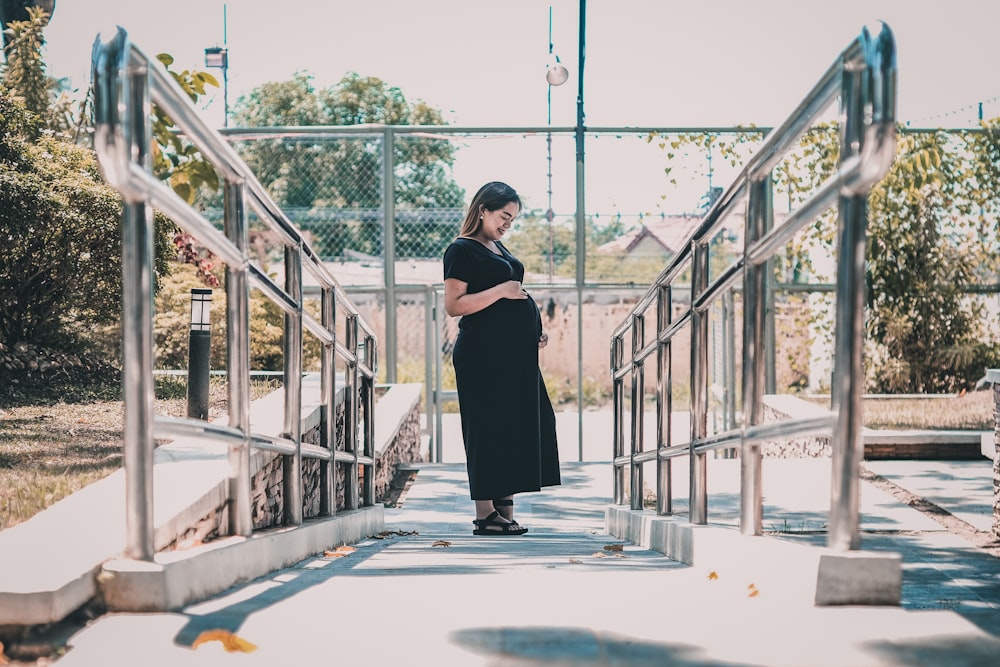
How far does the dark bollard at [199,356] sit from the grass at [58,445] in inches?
13.9

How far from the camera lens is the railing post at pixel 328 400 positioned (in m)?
3.99

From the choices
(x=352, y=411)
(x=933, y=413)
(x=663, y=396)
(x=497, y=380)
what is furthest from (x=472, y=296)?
(x=933, y=413)

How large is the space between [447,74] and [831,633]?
22.0m

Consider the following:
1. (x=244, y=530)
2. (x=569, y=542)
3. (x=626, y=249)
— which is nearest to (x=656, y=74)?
(x=626, y=249)

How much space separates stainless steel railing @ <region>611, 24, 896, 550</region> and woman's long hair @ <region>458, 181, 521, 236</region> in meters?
0.78

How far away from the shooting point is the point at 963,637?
1.85 m

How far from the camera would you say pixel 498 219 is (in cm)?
460

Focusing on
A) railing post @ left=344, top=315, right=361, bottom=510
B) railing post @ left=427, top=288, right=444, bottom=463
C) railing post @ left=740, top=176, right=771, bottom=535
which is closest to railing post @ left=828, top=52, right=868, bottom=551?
railing post @ left=740, top=176, right=771, bottom=535

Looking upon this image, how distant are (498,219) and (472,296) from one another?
0.34 meters

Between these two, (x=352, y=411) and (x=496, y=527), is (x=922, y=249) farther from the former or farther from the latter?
(x=352, y=411)

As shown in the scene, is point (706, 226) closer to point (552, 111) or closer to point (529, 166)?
point (529, 166)

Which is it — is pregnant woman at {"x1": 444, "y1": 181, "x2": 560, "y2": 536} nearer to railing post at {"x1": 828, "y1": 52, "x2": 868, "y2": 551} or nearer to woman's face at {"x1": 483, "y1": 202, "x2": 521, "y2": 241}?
woman's face at {"x1": 483, "y1": 202, "x2": 521, "y2": 241}

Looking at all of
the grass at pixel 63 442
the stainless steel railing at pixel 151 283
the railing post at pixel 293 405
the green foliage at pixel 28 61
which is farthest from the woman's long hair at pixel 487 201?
the green foliage at pixel 28 61

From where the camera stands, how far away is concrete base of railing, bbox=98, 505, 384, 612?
6.66 ft
